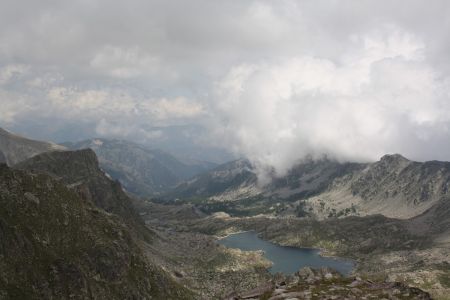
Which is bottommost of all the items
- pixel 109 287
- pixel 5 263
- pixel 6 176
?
pixel 109 287

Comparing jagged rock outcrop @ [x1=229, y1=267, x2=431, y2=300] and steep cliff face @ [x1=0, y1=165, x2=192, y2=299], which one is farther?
steep cliff face @ [x1=0, y1=165, x2=192, y2=299]

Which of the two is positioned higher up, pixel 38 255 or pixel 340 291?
pixel 340 291

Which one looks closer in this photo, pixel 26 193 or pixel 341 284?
pixel 341 284

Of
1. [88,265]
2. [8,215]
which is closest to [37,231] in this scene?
[8,215]

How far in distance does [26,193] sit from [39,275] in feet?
126

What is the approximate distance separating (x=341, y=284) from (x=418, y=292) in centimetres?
1736

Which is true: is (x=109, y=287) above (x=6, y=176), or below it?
below

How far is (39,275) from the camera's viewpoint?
17075 cm

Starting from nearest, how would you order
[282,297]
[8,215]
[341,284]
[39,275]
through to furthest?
[282,297]
[341,284]
[39,275]
[8,215]

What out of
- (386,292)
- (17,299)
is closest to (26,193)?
(17,299)

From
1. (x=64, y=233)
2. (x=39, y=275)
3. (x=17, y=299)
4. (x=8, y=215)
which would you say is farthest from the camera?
(x=64, y=233)

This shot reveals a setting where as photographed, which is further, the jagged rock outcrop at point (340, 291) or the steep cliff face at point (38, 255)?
the steep cliff face at point (38, 255)

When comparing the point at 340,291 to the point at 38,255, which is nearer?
the point at 340,291

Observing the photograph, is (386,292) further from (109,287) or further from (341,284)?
(109,287)
